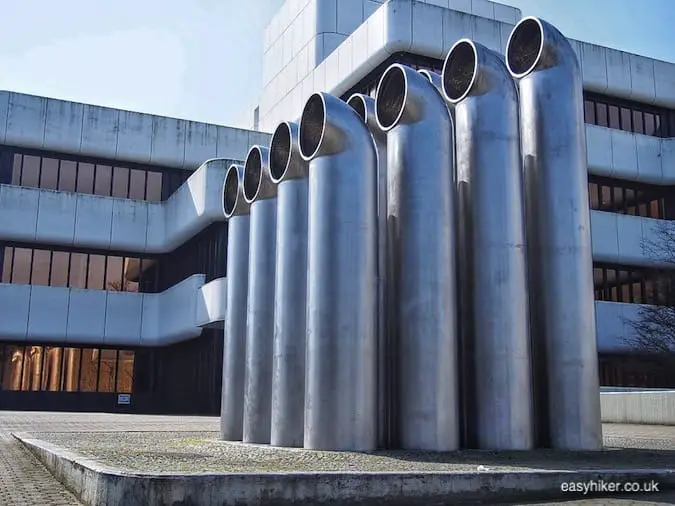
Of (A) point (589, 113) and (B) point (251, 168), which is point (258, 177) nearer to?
(B) point (251, 168)

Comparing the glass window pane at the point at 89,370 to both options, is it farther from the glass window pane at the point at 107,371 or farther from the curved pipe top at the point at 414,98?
the curved pipe top at the point at 414,98

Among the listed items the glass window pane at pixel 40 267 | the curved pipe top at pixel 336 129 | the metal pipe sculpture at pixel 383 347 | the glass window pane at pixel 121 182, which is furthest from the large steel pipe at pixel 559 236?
the glass window pane at pixel 40 267

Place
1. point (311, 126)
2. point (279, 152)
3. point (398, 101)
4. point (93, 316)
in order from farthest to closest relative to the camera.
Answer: point (93, 316) → point (279, 152) → point (398, 101) → point (311, 126)

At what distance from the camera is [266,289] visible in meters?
12.2

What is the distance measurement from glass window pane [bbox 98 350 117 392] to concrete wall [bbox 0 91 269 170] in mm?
9498

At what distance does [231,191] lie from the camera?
14.5 metres

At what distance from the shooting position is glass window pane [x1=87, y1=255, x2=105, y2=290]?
38031 mm

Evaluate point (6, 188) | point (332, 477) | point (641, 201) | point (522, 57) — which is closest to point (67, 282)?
point (6, 188)

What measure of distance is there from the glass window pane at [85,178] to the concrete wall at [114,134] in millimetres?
915

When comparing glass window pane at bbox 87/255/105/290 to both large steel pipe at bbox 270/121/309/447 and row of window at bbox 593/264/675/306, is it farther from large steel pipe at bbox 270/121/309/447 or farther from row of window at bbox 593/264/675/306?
large steel pipe at bbox 270/121/309/447

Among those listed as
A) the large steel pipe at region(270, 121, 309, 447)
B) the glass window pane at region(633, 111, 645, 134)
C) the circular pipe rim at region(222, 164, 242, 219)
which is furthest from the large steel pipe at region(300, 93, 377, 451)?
the glass window pane at region(633, 111, 645, 134)

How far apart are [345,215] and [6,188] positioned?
29.8 m

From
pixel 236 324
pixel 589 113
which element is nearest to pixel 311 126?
pixel 236 324

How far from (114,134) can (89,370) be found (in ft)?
37.3
